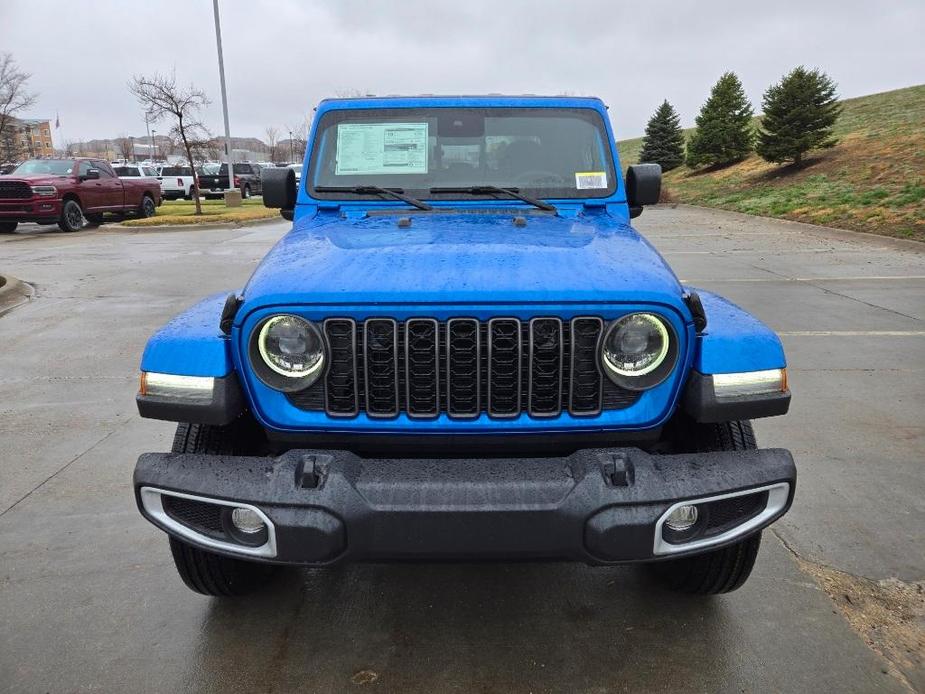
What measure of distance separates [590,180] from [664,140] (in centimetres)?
3619

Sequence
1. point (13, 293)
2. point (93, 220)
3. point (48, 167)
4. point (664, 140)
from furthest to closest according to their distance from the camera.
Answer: point (664, 140) < point (93, 220) < point (48, 167) < point (13, 293)

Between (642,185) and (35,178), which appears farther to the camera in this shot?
(35,178)

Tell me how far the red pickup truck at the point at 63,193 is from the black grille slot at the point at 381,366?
17.6m

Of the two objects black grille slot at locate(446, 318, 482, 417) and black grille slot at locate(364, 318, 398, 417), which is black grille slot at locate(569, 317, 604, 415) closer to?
black grille slot at locate(446, 318, 482, 417)

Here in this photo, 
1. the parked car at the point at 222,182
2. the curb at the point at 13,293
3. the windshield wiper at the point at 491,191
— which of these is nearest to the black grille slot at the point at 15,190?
the curb at the point at 13,293

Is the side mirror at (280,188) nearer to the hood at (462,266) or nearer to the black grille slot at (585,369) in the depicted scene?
the hood at (462,266)

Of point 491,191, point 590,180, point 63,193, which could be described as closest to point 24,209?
point 63,193

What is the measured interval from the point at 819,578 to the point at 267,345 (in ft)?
Answer: 7.65

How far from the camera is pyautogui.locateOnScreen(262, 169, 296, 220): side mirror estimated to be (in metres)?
3.54

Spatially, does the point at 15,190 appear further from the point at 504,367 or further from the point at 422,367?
the point at 504,367

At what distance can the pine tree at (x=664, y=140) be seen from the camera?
36.4 meters

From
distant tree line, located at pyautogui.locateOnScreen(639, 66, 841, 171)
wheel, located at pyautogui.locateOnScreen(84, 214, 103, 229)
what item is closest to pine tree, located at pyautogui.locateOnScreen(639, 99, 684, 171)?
distant tree line, located at pyautogui.locateOnScreen(639, 66, 841, 171)

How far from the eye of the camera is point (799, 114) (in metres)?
25.0

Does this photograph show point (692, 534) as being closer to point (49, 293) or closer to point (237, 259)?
point (49, 293)
